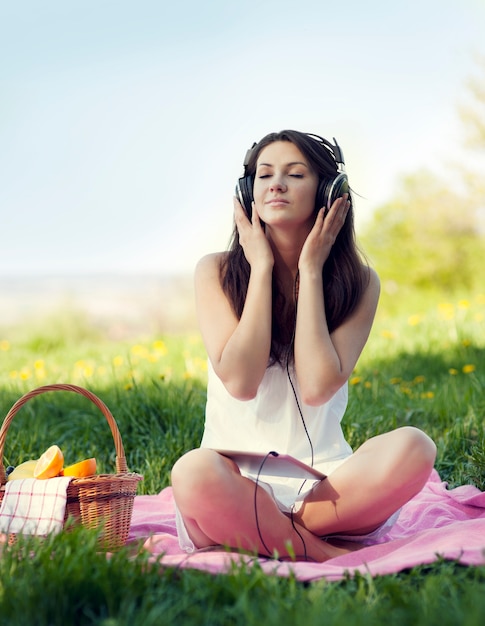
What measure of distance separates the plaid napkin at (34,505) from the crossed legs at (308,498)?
1.19 ft

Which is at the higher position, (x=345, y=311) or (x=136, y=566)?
(x=345, y=311)

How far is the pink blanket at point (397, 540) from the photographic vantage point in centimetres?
227

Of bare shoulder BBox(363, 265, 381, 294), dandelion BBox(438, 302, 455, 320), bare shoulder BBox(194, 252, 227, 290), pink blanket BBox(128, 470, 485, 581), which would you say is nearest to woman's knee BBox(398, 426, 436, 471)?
pink blanket BBox(128, 470, 485, 581)

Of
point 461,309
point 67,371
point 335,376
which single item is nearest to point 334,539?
Answer: point 335,376

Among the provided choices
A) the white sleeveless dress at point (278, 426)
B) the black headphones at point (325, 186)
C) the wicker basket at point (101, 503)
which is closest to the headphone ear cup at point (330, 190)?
the black headphones at point (325, 186)

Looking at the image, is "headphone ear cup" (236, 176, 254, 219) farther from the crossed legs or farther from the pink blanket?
the pink blanket

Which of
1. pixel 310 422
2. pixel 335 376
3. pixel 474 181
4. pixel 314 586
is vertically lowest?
pixel 314 586

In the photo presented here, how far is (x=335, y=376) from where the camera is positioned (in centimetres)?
263

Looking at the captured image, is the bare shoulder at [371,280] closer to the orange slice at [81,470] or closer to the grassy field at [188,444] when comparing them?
the grassy field at [188,444]

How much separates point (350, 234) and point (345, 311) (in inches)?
13.2

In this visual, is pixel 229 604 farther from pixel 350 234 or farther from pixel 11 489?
pixel 350 234

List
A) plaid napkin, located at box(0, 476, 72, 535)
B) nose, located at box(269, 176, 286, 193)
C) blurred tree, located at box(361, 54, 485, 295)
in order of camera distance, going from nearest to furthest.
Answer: plaid napkin, located at box(0, 476, 72, 535), nose, located at box(269, 176, 286, 193), blurred tree, located at box(361, 54, 485, 295)

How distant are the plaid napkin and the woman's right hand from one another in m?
0.95

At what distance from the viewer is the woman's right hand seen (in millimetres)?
2771
